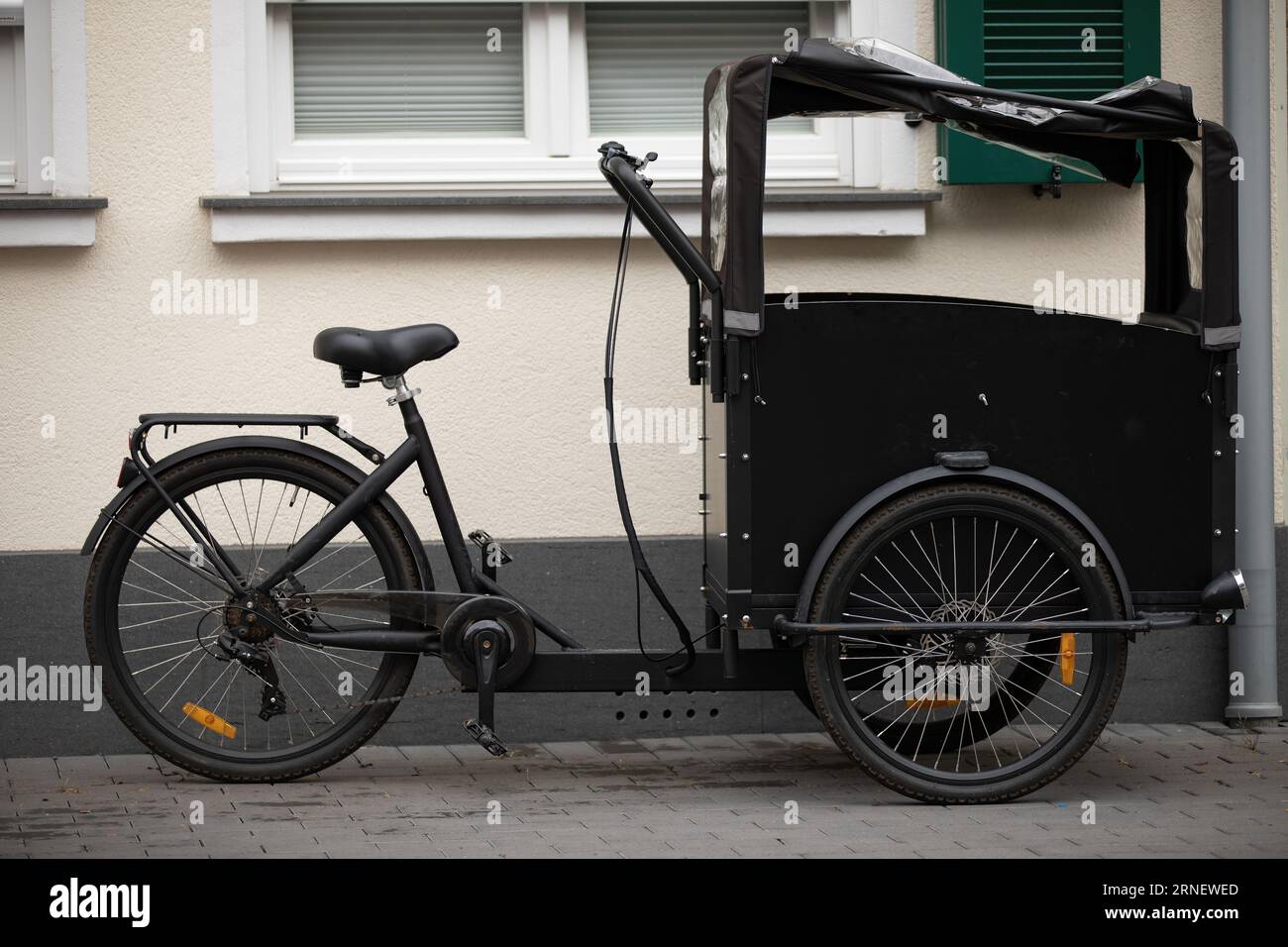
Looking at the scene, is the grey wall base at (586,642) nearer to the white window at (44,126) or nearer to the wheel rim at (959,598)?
the wheel rim at (959,598)

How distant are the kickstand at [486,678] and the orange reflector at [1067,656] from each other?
1.83 metres

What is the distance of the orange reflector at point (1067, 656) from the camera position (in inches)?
212

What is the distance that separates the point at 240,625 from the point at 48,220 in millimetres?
1846

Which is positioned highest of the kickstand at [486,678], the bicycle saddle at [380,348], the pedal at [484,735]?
the bicycle saddle at [380,348]

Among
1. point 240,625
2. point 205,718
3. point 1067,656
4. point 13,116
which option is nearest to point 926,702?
point 1067,656

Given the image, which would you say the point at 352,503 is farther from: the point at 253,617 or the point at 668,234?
the point at 668,234

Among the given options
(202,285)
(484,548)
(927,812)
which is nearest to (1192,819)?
(927,812)

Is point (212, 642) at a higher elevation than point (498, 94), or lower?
lower

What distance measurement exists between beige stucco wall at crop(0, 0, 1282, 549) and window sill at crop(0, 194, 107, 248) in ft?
0.22

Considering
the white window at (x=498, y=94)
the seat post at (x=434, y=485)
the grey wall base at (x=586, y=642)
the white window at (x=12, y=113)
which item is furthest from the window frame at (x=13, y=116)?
the seat post at (x=434, y=485)

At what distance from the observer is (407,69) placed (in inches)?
257

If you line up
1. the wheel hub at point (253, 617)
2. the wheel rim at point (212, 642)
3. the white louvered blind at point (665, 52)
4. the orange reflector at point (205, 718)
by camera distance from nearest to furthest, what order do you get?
the wheel hub at point (253, 617) → the orange reflector at point (205, 718) → the wheel rim at point (212, 642) → the white louvered blind at point (665, 52)

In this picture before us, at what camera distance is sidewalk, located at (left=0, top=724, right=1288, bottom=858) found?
473 centimetres

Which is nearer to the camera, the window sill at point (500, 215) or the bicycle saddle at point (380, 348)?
the bicycle saddle at point (380, 348)
